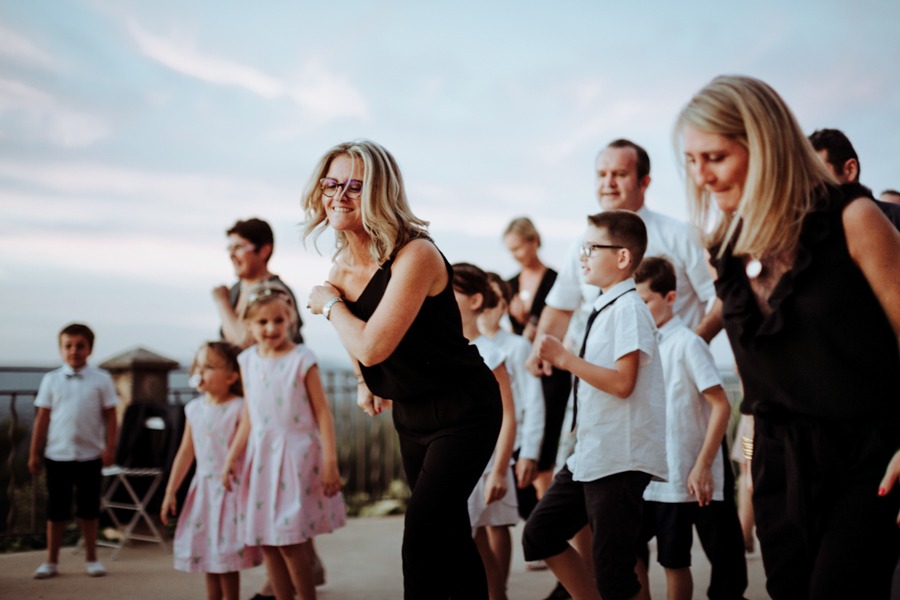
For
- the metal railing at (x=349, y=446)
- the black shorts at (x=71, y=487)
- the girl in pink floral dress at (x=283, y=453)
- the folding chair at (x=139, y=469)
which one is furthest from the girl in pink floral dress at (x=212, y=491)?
the metal railing at (x=349, y=446)

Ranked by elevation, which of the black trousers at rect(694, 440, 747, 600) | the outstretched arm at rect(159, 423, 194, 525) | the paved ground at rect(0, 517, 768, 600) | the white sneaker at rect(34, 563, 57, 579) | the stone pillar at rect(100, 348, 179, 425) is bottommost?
the paved ground at rect(0, 517, 768, 600)

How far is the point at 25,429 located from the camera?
8.23m

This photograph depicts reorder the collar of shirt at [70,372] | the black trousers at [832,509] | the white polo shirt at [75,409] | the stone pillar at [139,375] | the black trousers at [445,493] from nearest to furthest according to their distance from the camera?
the black trousers at [832,509] < the black trousers at [445,493] < the white polo shirt at [75,409] < the collar of shirt at [70,372] < the stone pillar at [139,375]

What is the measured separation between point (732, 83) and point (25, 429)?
7.68 meters

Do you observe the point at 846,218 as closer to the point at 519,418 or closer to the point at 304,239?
the point at 304,239

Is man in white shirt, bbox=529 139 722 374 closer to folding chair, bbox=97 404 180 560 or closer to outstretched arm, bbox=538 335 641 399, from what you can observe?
outstretched arm, bbox=538 335 641 399

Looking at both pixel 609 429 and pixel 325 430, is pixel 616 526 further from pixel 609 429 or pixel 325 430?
pixel 325 430

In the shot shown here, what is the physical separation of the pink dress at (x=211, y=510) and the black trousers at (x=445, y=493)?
6.30 feet

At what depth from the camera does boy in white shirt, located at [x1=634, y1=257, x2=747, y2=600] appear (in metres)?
3.91

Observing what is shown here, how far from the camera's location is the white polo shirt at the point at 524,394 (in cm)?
473

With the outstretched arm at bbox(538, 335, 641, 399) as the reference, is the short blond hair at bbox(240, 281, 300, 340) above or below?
above

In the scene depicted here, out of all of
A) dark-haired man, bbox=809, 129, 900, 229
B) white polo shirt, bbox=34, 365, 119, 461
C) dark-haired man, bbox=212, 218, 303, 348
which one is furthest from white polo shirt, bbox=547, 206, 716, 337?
white polo shirt, bbox=34, 365, 119, 461

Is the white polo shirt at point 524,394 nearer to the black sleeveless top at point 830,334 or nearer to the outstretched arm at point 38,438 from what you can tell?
the black sleeveless top at point 830,334

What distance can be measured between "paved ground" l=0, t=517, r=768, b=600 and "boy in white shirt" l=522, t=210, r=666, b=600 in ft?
5.11
